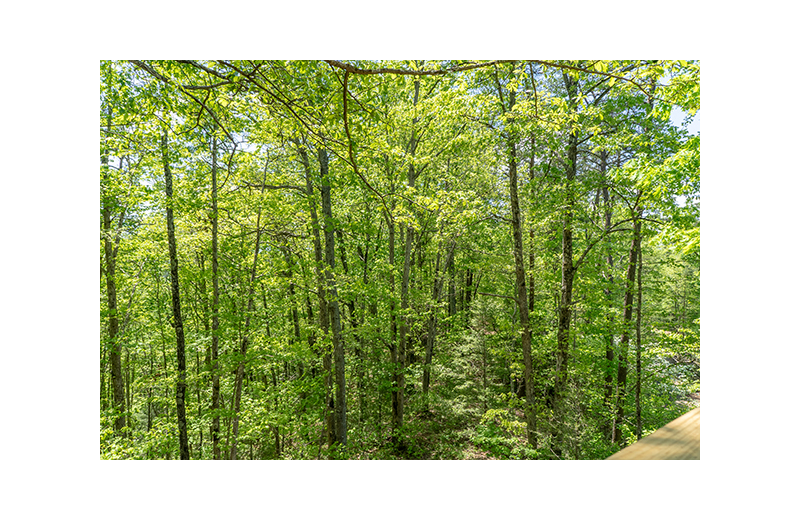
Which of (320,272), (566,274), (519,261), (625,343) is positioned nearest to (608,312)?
(625,343)

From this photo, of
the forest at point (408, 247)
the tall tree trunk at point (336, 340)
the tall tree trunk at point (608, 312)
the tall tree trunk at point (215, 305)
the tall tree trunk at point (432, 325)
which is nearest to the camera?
the forest at point (408, 247)

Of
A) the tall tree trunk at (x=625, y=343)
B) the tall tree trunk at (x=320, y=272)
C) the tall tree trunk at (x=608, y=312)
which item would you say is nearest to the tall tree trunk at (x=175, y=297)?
the tall tree trunk at (x=320, y=272)

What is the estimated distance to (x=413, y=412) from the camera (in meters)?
4.22

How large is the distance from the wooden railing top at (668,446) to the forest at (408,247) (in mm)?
1311

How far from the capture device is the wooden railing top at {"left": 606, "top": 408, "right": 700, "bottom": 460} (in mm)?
812

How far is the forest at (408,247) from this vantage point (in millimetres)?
1993

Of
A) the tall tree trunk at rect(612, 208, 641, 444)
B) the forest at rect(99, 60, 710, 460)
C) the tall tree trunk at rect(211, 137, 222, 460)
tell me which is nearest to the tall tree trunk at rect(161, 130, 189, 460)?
the forest at rect(99, 60, 710, 460)

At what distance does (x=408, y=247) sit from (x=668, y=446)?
3.43 m

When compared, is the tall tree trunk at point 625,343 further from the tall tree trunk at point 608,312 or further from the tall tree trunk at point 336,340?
the tall tree trunk at point 336,340

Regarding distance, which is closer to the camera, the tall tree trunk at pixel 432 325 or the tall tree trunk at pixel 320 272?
the tall tree trunk at pixel 320 272
